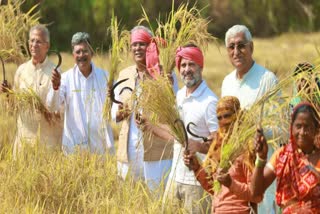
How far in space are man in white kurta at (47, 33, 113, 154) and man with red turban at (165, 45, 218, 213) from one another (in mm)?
1251

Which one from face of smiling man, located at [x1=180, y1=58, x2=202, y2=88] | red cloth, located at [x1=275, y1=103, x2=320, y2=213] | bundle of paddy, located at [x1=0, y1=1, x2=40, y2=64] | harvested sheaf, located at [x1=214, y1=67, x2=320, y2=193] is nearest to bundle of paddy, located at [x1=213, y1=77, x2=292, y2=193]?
harvested sheaf, located at [x1=214, y1=67, x2=320, y2=193]

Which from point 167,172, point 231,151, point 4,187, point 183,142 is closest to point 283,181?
point 231,151

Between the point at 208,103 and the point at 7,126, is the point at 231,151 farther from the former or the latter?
the point at 7,126

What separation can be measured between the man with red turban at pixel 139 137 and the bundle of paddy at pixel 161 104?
378 mm

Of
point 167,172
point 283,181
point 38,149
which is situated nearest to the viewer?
point 283,181

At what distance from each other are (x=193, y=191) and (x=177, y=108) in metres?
0.49

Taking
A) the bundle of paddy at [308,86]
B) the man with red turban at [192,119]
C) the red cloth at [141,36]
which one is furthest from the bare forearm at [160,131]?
the bundle of paddy at [308,86]

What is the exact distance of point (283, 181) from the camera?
6.29 metres

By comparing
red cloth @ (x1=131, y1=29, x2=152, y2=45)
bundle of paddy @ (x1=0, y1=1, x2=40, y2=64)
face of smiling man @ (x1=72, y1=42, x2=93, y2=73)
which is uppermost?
bundle of paddy @ (x1=0, y1=1, x2=40, y2=64)

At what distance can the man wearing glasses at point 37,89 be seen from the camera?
9.05 m

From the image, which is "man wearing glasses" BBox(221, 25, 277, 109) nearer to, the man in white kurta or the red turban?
the red turban

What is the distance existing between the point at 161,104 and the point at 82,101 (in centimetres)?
161

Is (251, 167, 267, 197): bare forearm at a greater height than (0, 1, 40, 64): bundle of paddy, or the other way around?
(0, 1, 40, 64): bundle of paddy

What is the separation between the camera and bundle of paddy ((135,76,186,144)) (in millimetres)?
7141
